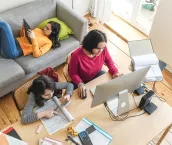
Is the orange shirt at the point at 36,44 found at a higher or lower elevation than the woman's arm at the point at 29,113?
Result: lower

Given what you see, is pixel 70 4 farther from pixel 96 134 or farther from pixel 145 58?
pixel 96 134

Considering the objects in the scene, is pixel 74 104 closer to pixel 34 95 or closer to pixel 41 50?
pixel 34 95

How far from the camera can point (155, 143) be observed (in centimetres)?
243

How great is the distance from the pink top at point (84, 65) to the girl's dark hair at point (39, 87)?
1.15ft

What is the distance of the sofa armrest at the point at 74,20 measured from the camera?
9.68 ft

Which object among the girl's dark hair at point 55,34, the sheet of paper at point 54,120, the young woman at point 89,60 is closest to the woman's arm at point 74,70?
the young woman at point 89,60

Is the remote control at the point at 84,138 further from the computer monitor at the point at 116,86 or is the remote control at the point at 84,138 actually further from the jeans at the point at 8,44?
the jeans at the point at 8,44

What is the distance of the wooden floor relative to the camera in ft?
8.38

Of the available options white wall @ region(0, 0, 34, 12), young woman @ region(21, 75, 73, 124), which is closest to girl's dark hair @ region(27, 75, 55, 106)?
young woman @ region(21, 75, 73, 124)

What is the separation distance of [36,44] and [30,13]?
1.60ft

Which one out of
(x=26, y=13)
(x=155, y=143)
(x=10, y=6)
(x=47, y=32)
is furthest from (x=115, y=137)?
(x=10, y=6)

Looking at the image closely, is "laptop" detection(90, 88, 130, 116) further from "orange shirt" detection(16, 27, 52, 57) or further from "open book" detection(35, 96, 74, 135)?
Answer: "orange shirt" detection(16, 27, 52, 57)

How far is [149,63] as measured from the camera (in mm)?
2209

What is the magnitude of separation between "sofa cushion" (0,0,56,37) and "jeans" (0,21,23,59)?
20cm
